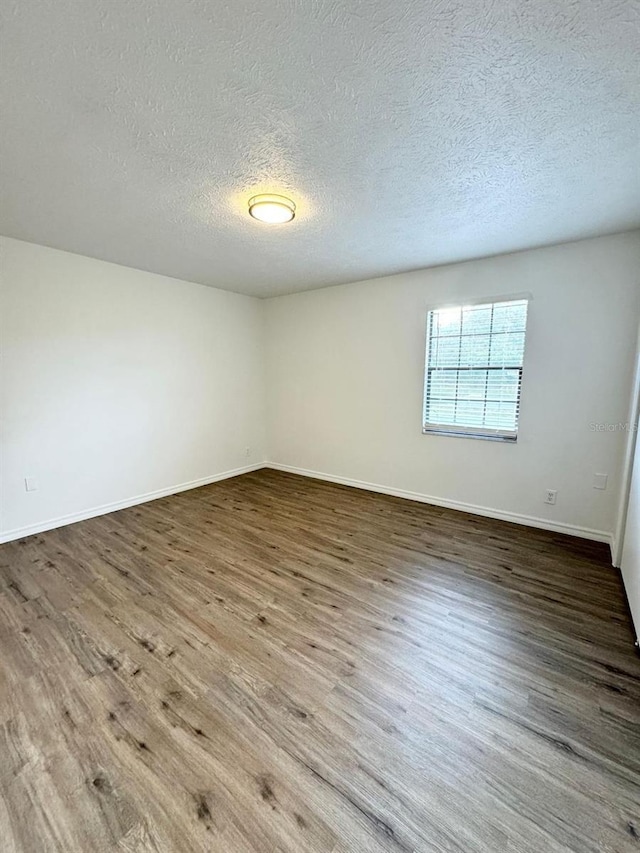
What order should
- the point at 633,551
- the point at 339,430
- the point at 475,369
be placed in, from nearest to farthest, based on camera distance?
the point at 633,551, the point at 475,369, the point at 339,430

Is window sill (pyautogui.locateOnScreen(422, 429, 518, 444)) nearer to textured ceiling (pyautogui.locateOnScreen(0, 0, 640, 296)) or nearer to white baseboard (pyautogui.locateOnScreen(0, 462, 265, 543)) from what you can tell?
textured ceiling (pyautogui.locateOnScreen(0, 0, 640, 296))

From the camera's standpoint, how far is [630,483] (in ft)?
7.97

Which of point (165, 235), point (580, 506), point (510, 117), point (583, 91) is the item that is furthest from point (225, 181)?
point (580, 506)

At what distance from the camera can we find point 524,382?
10.5ft

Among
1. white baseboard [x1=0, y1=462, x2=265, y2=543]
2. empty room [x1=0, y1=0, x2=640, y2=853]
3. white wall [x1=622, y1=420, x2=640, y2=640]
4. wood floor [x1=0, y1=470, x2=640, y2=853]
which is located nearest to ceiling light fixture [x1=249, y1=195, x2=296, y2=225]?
empty room [x1=0, y1=0, x2=640, y2=853]

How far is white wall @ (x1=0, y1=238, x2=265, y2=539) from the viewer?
302 centimetres

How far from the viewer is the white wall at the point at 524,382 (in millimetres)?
2832

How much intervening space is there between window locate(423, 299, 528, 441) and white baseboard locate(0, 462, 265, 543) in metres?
2.88

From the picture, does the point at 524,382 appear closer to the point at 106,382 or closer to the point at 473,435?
the point at 473,435

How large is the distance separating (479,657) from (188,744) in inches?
55.3

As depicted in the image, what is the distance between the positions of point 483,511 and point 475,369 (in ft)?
4.74

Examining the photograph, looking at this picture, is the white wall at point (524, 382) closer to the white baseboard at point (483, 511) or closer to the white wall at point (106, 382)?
the white baseboard at point (483, 511)

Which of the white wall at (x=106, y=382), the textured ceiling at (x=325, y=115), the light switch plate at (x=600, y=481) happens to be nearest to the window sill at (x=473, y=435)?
the light switch plate at (x=600, y=481)

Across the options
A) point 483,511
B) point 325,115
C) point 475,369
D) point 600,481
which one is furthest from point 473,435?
point 325,115
